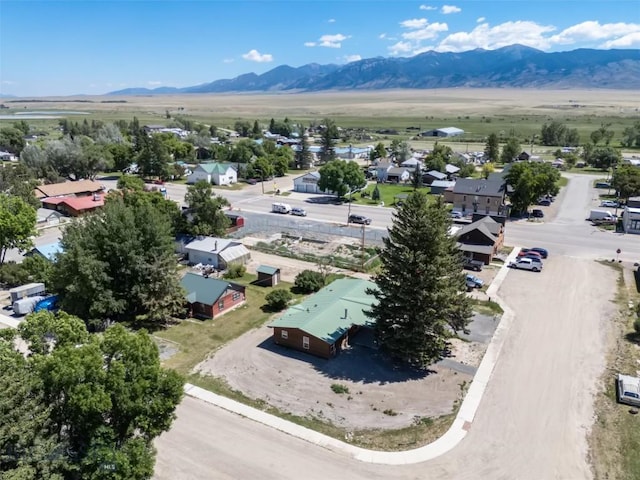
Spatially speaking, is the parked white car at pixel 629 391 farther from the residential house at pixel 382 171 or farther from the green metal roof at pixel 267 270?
the residential house at pixel 382 171

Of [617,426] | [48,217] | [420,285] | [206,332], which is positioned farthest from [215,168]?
[617,426]

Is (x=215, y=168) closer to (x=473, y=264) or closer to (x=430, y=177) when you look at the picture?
(x=430, y=177)

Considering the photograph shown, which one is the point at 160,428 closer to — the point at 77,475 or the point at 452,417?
the point at 77,475

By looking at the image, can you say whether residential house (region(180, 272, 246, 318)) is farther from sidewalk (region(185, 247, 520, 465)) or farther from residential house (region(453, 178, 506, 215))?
residential house (region(453, 178, 506, 215))

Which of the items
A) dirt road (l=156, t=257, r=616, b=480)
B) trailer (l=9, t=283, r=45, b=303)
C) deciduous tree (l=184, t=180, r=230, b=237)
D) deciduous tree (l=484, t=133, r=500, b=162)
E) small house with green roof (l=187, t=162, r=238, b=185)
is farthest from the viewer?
deciduous tree (l=484, t=133, r=500, b=162)

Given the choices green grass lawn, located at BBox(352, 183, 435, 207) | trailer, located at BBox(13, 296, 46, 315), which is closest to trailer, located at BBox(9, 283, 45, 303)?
trailer, located at BBox(13, 296, 46, 315)

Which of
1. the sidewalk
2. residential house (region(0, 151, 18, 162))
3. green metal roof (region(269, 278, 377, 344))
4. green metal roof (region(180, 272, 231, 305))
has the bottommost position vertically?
the sidewalk

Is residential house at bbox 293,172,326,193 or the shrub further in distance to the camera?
residential house at bbox 293,172,326,193
